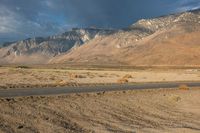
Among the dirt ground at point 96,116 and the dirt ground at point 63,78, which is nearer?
the dirt ground at point 96,116

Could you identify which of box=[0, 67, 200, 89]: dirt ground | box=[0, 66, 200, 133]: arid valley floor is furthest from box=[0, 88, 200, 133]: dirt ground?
box=[0, 67, 200, 89]: dirt ground

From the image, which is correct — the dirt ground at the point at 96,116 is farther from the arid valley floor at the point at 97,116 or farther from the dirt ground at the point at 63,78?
the dirt ground at the point at 63,78

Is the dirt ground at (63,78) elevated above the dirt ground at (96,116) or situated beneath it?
elevated above

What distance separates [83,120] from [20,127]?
3596 mm

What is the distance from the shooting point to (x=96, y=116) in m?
20.1

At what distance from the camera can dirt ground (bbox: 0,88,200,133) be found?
16.8 m

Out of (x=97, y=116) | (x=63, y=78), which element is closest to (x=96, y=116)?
(x=97, y=116)

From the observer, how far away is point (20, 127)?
16.0m

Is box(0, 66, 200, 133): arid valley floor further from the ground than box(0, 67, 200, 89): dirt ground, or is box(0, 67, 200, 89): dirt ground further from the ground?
box(0, 67, 200, 89): dirt ground

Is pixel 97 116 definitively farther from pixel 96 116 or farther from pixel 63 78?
pixel 63 78

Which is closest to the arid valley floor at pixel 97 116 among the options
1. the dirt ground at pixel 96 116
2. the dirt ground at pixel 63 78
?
the dirt ground at pixel 96 116

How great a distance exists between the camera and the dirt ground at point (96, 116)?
16828 millimetres

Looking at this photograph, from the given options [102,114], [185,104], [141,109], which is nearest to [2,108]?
[102,114]

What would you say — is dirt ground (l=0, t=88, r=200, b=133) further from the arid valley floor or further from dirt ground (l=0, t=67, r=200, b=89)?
dirt ground (l=0, t=67, r=200, b=89)
